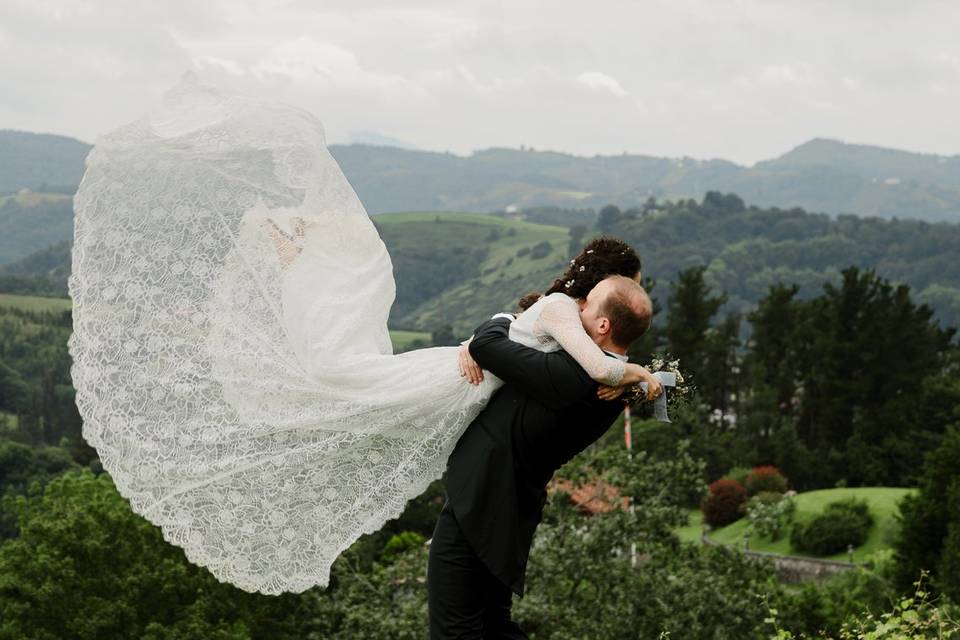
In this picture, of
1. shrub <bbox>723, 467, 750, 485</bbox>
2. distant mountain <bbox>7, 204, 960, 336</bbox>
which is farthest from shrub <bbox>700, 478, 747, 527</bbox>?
distant mountain <bbox>7, 204, 960, 336</bbox>

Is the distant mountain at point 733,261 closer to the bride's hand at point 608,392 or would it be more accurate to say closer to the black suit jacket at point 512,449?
the black suit jacket at point 512,449

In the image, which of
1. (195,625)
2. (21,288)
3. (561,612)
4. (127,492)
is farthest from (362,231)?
(21,288)

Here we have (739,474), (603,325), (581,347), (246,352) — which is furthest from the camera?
(739,474)

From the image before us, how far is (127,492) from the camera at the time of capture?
4875 mm

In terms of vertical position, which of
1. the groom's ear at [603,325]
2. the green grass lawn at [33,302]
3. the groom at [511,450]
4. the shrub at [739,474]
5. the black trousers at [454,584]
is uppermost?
the groom's ear at [603,325]

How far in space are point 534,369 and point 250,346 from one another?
136 cm

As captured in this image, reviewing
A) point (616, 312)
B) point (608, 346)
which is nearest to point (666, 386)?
point (608, 346)

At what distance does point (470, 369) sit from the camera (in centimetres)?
449

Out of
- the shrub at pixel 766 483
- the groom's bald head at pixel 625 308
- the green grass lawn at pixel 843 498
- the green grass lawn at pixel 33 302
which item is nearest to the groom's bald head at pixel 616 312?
the groom's bald head at pixel 625 308

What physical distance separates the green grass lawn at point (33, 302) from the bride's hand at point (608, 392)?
13847 centimetres

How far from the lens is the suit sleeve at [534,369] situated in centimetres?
418

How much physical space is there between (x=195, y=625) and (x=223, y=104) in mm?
15757

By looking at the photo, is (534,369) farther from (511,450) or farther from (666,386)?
(666,386)

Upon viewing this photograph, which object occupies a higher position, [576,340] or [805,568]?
[576,340]
